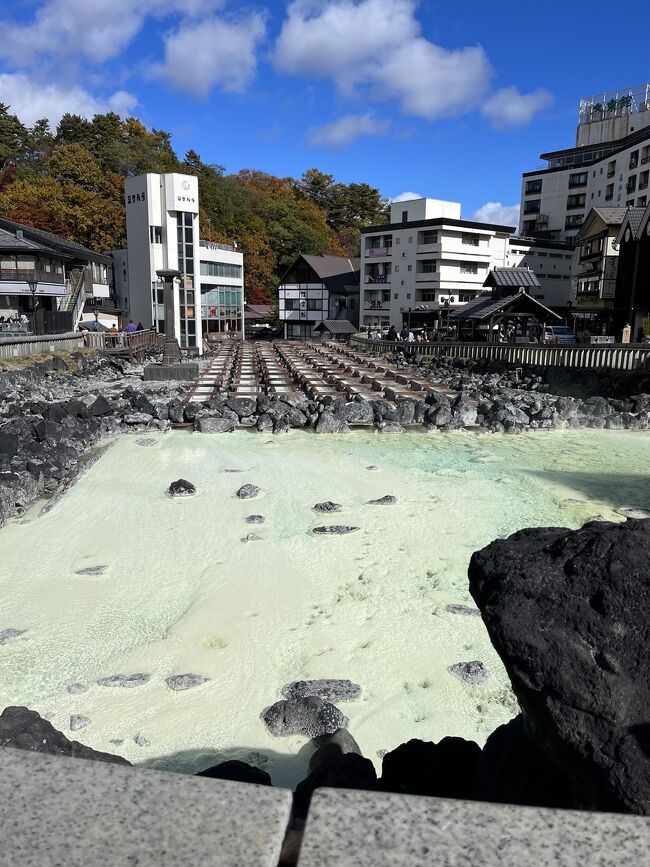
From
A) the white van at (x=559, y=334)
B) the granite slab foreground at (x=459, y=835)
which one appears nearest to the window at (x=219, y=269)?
the white van at (x=559, y=334)

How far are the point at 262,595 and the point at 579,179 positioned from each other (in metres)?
61.6

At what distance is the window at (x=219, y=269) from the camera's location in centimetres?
4941

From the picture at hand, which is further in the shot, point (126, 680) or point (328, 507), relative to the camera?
point (328, 507)

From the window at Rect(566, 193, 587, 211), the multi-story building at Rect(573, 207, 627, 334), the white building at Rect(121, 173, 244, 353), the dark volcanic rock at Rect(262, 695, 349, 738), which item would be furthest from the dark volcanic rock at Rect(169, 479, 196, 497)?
the window at Rect(566, 193, 587, 211)

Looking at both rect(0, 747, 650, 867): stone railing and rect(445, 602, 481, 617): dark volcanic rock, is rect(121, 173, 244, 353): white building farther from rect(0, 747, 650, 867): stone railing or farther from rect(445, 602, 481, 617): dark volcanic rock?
rect(0, 747, 650, 867): stone railing

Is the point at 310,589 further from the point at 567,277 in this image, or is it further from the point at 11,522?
the point at 567,277

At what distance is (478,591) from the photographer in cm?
262

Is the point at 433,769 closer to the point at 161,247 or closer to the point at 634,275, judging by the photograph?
the point at 634,275

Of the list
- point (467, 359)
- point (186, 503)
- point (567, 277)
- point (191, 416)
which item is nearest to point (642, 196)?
point (567, 277)

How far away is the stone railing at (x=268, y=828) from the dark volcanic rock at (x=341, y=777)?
4.08 ft

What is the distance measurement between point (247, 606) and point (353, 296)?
184ft

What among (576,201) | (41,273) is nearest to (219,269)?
(41,273)

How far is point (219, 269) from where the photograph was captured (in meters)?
50.9

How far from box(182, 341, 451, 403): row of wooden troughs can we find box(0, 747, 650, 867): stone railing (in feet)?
58.1
